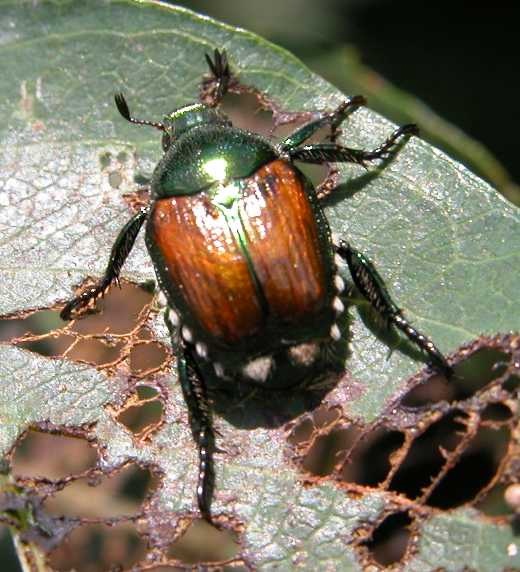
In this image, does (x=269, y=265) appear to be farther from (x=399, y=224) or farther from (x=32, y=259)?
(x=32, y=259)

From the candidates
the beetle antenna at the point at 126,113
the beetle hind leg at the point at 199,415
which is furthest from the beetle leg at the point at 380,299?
the beetle antenna at the point at 126,113

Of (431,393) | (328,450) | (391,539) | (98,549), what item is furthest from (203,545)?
(431,393)

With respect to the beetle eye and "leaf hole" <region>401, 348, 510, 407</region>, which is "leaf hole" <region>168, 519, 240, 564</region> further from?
the beetle eye

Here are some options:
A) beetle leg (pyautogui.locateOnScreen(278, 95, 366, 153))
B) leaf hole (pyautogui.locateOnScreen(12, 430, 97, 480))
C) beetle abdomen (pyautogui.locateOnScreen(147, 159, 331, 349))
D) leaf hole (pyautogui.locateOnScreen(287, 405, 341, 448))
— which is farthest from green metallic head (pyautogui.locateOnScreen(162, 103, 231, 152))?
leaf hole (pyautogui.locateOnScreen(12, 430, 97, 480))

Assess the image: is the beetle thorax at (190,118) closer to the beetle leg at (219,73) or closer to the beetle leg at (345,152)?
the beetle leg at (219,73)

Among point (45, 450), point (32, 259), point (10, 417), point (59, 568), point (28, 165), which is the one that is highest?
point (28, 165)

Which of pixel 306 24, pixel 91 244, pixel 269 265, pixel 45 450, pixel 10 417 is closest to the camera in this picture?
pixel 269 265

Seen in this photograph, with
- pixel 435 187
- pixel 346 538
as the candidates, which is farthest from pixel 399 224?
pixel 346 538
